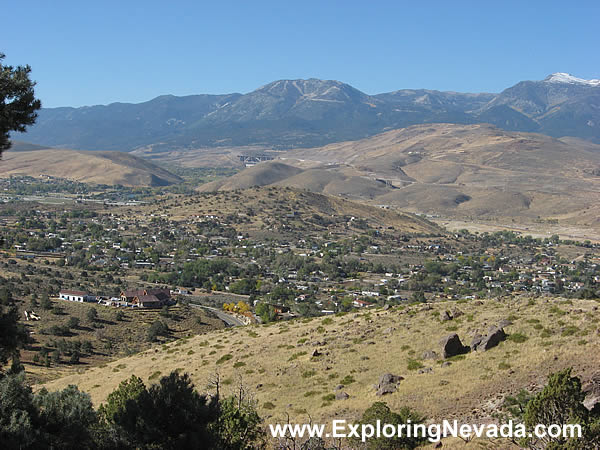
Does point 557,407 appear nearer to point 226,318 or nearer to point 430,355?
point 430,355

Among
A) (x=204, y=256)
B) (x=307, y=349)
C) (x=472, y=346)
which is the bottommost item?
(x=204, y=256)

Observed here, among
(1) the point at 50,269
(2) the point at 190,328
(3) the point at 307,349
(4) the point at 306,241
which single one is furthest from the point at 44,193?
(3) the point at 307,349

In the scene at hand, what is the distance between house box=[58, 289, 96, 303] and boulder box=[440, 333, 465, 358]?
41.6 metres

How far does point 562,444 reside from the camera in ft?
35.6

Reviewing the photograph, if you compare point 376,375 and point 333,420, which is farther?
point 376,375

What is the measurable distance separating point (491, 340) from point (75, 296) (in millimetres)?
43601

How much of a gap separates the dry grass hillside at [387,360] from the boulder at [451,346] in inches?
19.9

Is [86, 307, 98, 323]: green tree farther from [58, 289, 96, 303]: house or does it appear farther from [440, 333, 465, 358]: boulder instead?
[440, 333, 465, 358]: boulder

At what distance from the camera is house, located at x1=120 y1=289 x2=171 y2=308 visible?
52.8 meters

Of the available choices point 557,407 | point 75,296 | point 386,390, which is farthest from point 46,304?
point 557,407

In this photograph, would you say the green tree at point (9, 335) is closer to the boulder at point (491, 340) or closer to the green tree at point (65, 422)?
the green tree at point (65, 422)

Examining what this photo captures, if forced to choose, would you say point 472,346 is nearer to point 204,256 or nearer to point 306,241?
point 204,256

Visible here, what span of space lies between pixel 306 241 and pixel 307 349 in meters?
87.2

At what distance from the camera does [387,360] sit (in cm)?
2100
